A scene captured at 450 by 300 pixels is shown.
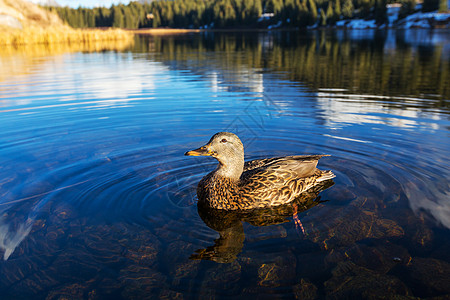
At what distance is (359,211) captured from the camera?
600 cm

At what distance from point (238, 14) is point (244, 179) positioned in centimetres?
17734

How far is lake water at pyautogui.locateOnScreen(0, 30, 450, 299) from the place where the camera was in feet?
14.5

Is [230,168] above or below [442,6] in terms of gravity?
below

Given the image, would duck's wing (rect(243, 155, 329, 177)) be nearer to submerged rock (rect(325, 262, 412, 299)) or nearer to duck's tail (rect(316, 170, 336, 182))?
duck's tail (rect(316, 170, 336, 182))

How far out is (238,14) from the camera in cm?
17088

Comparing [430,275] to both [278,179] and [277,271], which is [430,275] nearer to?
[277,271]

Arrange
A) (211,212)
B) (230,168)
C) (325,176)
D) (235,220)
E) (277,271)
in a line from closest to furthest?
(277,271), (235,220), (211,212), (230,168), (325,176)

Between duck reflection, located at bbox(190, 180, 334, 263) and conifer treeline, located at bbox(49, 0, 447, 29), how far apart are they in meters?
132

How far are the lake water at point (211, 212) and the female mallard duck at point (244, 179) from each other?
0.30m

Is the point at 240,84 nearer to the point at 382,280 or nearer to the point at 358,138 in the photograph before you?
the point at 358,138

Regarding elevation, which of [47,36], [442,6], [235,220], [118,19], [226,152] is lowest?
[235,220]

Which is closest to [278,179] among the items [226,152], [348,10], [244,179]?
[244,179]

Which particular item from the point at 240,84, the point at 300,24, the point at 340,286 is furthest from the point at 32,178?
the point at 300,24

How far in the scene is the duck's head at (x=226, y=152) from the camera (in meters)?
6.27
